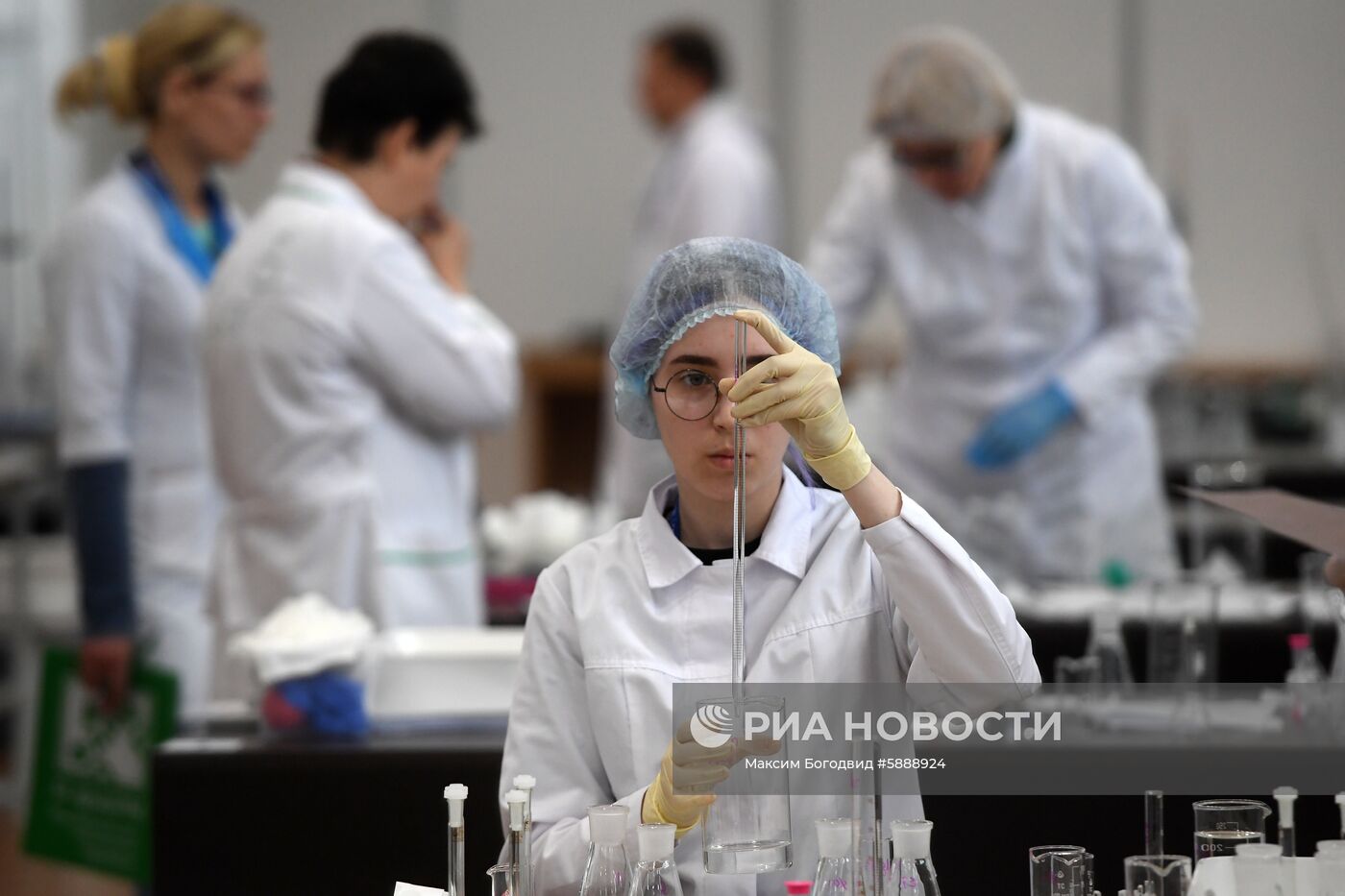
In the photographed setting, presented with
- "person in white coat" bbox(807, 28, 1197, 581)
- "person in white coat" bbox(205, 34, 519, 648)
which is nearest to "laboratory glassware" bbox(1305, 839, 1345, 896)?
Answer: "person in white coat" bbox(205, 34, 519, 648)

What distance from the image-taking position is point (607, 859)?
1218 mm

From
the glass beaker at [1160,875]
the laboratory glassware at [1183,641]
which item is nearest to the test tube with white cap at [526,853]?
the glass beaker at [1160,875]

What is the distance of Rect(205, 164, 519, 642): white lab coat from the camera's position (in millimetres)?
2508

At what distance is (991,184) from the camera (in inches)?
127

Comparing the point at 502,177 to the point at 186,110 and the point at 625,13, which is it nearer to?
the point at 625,13

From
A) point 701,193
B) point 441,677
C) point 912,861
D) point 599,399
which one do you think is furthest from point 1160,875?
point 599,399

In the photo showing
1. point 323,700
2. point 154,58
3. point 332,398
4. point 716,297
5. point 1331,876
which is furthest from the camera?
point 154,58

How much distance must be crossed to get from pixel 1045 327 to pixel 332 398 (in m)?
1.50

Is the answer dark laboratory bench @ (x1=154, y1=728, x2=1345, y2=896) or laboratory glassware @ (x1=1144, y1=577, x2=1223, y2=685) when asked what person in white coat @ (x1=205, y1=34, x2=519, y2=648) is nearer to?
dark laboratory bench @ (x1=154, y1=728, x2=1345, y2=896)

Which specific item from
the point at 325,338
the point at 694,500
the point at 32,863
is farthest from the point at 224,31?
the point at 32,863

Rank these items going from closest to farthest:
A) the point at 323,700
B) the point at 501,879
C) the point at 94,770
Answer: the point at 501,879
the point at 323,700
the point at 94,770

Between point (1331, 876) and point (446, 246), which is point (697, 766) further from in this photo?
point (446, 246)

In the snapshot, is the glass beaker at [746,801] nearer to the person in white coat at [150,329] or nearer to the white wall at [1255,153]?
the person in white coat at [150,329]

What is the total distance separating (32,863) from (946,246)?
→ 267 cm
